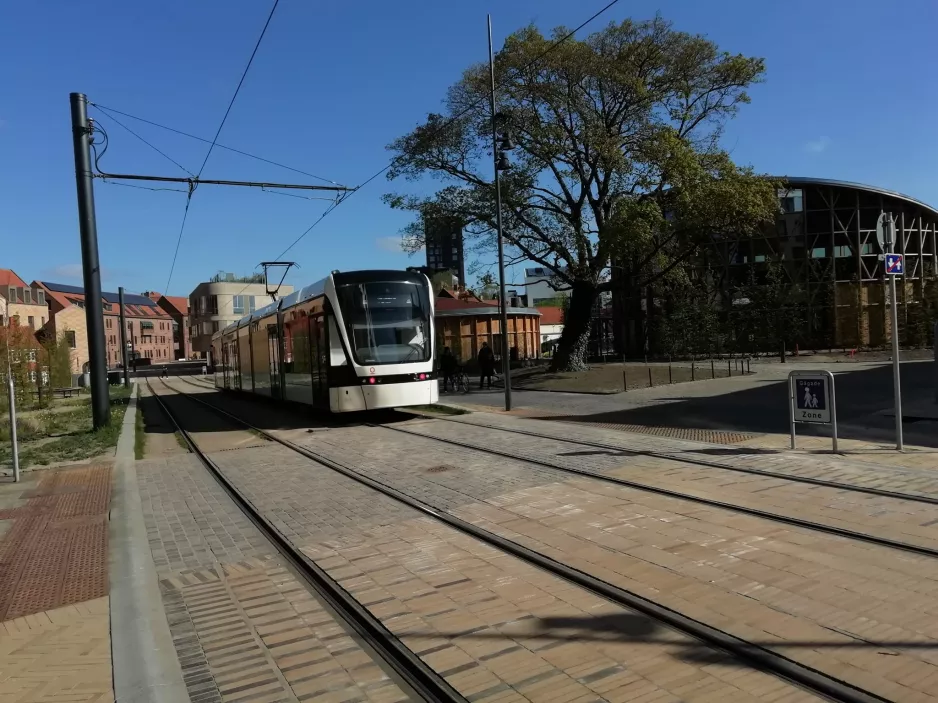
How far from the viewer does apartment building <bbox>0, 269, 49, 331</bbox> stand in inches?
3196

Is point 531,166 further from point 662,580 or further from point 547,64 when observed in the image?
point 662,580

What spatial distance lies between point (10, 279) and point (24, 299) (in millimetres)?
2821

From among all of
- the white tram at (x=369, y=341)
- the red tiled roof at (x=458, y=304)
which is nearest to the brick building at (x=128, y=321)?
the red tiled roof at (x=458, y=304)

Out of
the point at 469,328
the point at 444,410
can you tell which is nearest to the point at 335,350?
the point at 444,410

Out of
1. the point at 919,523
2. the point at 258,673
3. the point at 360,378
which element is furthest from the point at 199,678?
the point at 360,378

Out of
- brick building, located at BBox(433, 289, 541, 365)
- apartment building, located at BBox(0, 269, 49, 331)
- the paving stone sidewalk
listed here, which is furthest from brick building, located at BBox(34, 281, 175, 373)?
the paving stone sidewalk

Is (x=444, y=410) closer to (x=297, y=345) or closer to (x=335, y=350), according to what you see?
(x=297, y=345)

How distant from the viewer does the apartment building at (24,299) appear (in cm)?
8119

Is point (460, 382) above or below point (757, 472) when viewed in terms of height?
above

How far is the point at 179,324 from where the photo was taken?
138500 millimetres

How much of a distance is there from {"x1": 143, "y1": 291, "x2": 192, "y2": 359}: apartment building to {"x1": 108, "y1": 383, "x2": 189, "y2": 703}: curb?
137554 millimetres

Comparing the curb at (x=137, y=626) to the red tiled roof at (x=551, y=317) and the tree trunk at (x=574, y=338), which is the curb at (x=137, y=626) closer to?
the tree trunk at (x=574, y=338)

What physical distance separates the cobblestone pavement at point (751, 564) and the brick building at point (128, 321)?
3845 inches

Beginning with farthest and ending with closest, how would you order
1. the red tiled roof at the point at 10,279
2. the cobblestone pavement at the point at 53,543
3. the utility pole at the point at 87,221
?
the red tiled roof at the point at 10,279 < the utility pole at the point at 87,221 < the cobblestone pavement at the point at 53,543
